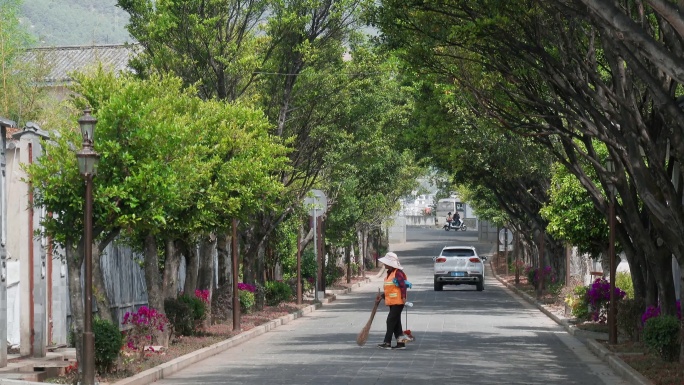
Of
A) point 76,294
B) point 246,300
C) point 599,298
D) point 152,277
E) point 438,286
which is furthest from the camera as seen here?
point 438,286

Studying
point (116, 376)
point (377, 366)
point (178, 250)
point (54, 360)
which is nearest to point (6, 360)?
point (54, 360)

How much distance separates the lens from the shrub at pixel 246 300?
34156 millimetres

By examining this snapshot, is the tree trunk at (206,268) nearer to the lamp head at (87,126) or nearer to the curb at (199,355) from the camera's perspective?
the curb at (199,355)

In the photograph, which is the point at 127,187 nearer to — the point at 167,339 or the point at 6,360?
the point at 6,360

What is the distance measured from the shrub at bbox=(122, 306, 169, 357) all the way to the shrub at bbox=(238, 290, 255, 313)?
11.2 meters

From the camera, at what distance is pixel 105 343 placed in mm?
17828

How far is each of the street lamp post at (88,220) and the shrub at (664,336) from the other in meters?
8.60

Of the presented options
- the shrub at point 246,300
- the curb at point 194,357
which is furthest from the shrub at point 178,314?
the shrub at point 246,300

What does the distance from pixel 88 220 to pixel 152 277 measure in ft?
23.1

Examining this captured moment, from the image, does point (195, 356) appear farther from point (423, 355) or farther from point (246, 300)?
point (246, 300)

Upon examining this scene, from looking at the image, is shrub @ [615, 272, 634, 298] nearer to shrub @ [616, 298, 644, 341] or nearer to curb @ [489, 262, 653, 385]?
curb @ [489, 262, 653, 385]

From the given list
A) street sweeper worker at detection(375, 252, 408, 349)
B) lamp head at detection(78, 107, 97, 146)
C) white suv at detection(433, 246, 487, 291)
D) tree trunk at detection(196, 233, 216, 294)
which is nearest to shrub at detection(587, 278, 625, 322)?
street sweeper worker at detection(375, 252, 408, 349)

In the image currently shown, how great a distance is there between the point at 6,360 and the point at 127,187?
3.86m

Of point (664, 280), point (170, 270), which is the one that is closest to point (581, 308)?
point (664, 280)
